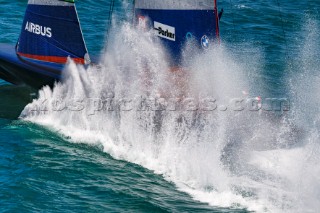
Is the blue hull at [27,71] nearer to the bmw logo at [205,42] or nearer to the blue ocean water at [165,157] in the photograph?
the blue ocean water at [165,157]

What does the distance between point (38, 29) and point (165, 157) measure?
705 cm

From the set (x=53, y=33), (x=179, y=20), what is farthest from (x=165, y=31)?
(x=53, y=33)

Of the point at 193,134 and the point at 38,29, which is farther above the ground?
the point at 38,29

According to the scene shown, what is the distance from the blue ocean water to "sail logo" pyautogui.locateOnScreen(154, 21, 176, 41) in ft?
2.36

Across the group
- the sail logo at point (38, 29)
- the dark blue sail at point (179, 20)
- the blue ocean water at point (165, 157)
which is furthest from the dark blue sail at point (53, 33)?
the dark blue sail at point (179, 20)

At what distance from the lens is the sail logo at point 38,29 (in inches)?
821

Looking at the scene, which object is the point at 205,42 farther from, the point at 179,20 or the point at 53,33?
the point at 53,33

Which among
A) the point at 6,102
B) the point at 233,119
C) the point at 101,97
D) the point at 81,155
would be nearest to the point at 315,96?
the point at 233,119

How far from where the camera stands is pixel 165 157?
17.6 meters

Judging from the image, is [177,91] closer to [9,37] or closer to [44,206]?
[44,206]

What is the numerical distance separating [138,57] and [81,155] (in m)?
4.91

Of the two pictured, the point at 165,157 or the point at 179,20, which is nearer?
the point at 165,157

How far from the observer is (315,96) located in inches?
920

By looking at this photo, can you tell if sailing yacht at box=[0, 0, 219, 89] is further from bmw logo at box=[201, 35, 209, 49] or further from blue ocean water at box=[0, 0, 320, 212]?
blue ocean water at box=[0, 0, 320, 212]
